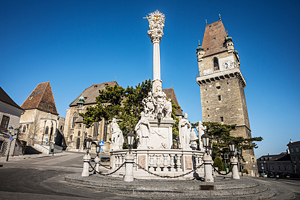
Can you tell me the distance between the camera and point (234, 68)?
1747 inches

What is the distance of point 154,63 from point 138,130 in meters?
5.98

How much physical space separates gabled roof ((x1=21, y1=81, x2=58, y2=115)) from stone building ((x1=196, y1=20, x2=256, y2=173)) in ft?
141

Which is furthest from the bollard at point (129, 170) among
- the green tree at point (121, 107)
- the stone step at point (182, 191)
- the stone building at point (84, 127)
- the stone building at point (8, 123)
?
the stone building at point (84, 127)

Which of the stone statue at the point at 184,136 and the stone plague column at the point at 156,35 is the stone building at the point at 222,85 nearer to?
the stone plague column at the point at 156,35

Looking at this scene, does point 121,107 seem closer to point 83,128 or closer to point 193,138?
point 193,138

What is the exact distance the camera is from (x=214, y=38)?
5275 centimetres

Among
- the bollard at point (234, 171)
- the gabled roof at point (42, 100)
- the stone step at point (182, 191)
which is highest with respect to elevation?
the gabled roof at point (42, 100)

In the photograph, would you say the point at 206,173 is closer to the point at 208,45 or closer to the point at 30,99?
the point at 208,45

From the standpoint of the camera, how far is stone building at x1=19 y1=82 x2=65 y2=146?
1980 inches

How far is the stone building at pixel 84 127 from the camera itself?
163ft

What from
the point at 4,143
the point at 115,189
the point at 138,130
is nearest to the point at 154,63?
the point at 138,130

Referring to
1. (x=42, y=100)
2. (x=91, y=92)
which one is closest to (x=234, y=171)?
(x=91, y=92)

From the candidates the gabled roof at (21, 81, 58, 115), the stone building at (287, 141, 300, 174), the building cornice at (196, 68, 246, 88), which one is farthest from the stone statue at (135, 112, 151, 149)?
the stone building at (287, 141, 300, 174)

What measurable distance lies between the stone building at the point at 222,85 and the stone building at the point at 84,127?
7.88m
